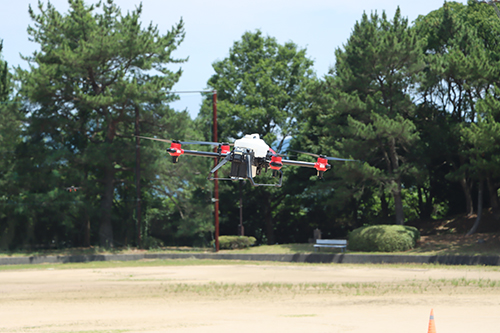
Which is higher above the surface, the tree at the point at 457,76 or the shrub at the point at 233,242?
the tree at the point at 457,76

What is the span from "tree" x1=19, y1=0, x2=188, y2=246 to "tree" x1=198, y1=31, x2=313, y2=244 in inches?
275

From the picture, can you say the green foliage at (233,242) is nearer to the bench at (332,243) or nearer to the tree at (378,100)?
the bench at (332,243)

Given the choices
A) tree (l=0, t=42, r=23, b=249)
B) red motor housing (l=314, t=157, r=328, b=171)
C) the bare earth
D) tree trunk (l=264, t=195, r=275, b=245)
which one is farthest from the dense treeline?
red motor housing (l=314, t=157, r=328, b=171)

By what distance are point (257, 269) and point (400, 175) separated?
11162 millimetres

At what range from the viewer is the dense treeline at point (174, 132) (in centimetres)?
3341

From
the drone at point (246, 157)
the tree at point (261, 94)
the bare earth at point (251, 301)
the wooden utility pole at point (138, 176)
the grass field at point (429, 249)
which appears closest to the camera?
the drone at point (246, 157)

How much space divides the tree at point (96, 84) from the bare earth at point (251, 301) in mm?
12512

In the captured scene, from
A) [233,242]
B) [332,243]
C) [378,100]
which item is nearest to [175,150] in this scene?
[332,243]

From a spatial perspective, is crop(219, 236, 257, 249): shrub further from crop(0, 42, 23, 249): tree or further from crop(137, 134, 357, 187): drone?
crop(137, 134, 357, 187): drone

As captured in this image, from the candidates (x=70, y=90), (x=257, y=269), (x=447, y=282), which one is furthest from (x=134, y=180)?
(x=447, y=282)

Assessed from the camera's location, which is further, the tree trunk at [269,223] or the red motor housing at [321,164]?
the tree trunk at [269,223]

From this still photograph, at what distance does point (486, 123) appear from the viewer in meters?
28.2

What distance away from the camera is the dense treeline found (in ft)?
110

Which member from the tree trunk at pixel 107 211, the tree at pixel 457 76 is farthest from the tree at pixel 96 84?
the tree at pixel 457 76
